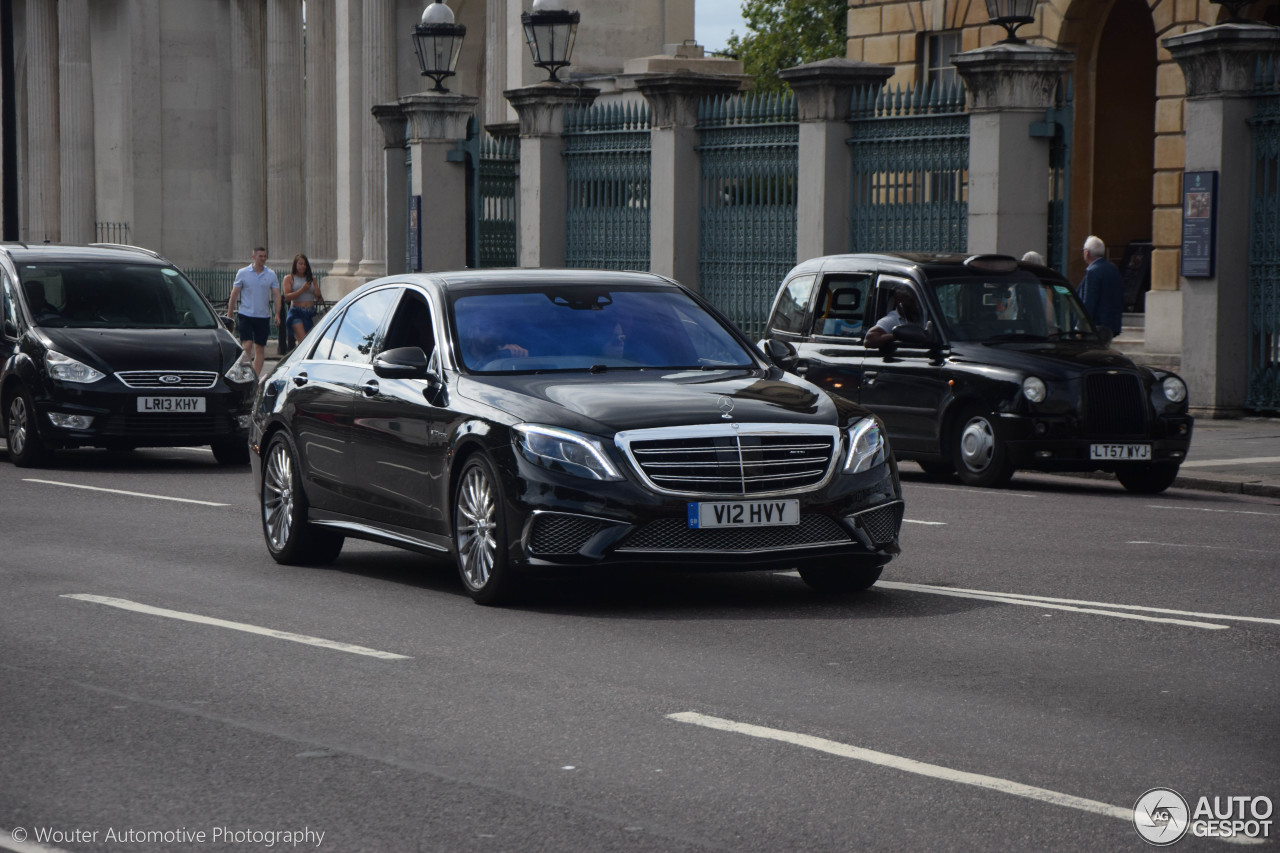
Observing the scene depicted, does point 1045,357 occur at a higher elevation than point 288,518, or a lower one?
higher

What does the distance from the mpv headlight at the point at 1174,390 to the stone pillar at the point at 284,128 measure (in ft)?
110

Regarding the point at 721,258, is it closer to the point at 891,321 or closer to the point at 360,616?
the point at 891,321

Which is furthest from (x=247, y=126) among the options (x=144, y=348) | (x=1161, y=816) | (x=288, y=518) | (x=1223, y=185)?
(x=1161, y=816)

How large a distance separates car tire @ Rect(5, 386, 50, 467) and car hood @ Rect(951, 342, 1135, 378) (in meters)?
7.42

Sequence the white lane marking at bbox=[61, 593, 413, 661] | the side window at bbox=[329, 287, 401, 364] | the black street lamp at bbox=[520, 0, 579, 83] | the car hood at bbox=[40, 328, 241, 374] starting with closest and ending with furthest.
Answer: the white lane marking at bbox=[61, 593, 413, 661] → the side window at bbox=[329, 287, 401, 364] → the car hood at bbox=[40, 328, 241, 374] → the black street lamp at bbox=[520, 0, 579, 83]

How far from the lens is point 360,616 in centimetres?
927

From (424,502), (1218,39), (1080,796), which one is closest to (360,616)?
(424,502)

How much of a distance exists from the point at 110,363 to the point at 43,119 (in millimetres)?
41748

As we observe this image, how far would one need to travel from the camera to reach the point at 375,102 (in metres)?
41.4

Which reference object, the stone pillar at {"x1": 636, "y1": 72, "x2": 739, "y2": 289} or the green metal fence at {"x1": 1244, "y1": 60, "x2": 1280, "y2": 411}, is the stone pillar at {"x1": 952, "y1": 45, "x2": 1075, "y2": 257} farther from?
the stone pillar at {"x1": 636, "y1": 72, "x2": 739, "y2": 289}

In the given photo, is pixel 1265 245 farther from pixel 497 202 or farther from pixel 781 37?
pixel 781 37

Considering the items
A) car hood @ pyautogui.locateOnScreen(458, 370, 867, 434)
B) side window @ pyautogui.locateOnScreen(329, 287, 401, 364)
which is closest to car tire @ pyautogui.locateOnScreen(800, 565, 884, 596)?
car hood @ pyautogui.locateOnScreen(458, 370, 867, 434)

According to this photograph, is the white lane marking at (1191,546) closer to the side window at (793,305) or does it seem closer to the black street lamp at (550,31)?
the side window at (793,305)

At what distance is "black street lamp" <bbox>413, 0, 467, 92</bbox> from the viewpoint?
97.2ft
